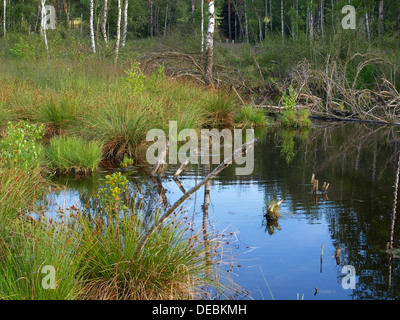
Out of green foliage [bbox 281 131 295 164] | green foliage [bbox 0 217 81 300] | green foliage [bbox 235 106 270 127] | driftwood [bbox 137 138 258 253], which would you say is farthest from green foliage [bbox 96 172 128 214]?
green foliage [bbox 235 106 270 127]

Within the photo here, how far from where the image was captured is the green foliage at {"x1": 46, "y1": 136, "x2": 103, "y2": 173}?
10109mm

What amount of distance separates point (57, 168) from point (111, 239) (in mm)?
5737

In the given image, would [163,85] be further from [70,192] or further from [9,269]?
[9,269]

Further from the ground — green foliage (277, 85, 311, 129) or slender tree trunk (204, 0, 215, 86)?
slender tree trunk (204, 0, 215, 86)

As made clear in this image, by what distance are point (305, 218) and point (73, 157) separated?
15.5ft

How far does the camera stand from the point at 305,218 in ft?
24.7

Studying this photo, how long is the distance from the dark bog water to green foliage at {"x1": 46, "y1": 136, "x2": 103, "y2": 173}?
458mm

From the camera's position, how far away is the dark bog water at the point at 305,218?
538 centimetres

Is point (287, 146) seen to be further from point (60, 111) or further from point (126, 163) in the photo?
point (60, 111)

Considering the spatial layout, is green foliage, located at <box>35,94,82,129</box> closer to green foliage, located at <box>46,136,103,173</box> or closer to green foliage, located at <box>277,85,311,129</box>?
green foliage, located at <box>46,136,103,173</box>

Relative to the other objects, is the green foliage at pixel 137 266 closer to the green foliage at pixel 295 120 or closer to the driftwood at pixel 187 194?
the driftwood at pixel 187 194

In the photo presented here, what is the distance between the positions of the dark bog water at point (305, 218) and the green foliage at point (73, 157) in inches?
18.0

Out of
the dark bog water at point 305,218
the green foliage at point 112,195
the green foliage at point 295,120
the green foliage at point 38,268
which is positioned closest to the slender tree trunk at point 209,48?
the green foliage at point 295,120

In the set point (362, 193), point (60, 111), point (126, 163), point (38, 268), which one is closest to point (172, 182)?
point (126, 163)
